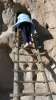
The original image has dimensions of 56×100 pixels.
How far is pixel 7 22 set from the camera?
140 inches

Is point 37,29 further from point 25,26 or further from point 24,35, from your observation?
point 24,35

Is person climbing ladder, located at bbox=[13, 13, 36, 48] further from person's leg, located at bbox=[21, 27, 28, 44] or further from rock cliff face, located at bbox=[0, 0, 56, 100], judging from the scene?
rock cliff face, located at bbox=[0, 0, 56, 100]

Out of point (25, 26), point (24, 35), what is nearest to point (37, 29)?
point (25, 26)

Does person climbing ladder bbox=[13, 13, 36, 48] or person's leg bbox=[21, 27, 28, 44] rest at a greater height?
person climbing ladder bbox=[13, 13, 36, 48]

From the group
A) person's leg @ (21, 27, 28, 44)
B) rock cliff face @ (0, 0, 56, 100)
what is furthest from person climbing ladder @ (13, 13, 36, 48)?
rock cliff face @ (0, 0, 56, 100)

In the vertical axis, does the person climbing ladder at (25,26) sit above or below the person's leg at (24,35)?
above

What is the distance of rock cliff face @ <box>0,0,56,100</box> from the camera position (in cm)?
308

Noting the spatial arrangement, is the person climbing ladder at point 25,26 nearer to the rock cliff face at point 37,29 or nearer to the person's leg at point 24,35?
the person's leg at point 24,35

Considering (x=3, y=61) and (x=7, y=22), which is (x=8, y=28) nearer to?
(x=7, y=22)

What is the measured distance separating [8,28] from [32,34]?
523mm

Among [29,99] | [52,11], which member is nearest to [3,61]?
[29,99]

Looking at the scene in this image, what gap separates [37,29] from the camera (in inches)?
137

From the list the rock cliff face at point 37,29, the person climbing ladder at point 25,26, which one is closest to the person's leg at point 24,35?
the person climbing ladder at point 25,26

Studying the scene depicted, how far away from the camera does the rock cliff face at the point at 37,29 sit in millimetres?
3082
